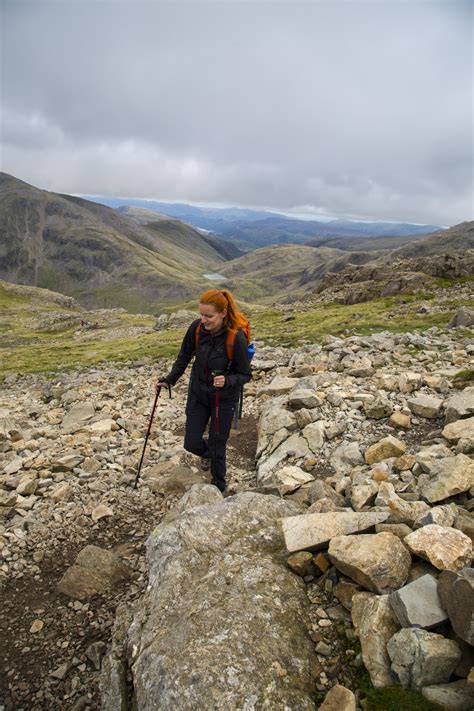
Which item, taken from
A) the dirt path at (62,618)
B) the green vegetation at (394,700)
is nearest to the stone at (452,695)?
the green vegetation at (394,700)

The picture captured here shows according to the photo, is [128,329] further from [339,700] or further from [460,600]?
[460,600]

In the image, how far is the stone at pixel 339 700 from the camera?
353cm

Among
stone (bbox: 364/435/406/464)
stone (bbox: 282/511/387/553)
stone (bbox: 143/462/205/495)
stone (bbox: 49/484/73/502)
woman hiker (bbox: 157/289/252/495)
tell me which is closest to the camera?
stone (bbox: 282/511/387/553)

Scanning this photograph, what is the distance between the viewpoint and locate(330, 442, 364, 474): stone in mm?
9633

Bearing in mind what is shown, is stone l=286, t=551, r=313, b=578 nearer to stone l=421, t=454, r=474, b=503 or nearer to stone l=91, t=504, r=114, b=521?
stone l=421, t=454, r=474, b=503

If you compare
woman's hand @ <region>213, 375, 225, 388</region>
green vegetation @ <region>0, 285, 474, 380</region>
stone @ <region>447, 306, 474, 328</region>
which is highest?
stone @ <region>447, 306, 474, 328</region>

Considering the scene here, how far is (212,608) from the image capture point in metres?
4.77

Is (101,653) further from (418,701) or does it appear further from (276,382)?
(276,382)

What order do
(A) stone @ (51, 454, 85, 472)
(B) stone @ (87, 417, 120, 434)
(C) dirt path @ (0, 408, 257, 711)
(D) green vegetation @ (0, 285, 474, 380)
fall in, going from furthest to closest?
(D) green vegetation @ (0, 285, 474, 380) → (B) stone @ (87, 417, 120, 434) → (A) stone @ (51, 454, 85, 472) → (C) dirt path @ (0, 408, 257, 711)

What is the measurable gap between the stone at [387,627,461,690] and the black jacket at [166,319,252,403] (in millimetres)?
5297

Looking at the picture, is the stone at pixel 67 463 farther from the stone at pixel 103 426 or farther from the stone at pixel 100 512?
the stone at pixel 103 426

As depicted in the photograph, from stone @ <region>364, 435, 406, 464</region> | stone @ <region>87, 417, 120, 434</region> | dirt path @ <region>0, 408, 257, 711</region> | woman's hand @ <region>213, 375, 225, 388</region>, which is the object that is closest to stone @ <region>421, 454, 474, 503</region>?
stone @ <region>364, 435, 406, 464</region>

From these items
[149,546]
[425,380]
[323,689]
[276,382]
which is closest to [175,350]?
[276,382]

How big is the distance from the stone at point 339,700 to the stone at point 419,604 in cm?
85
